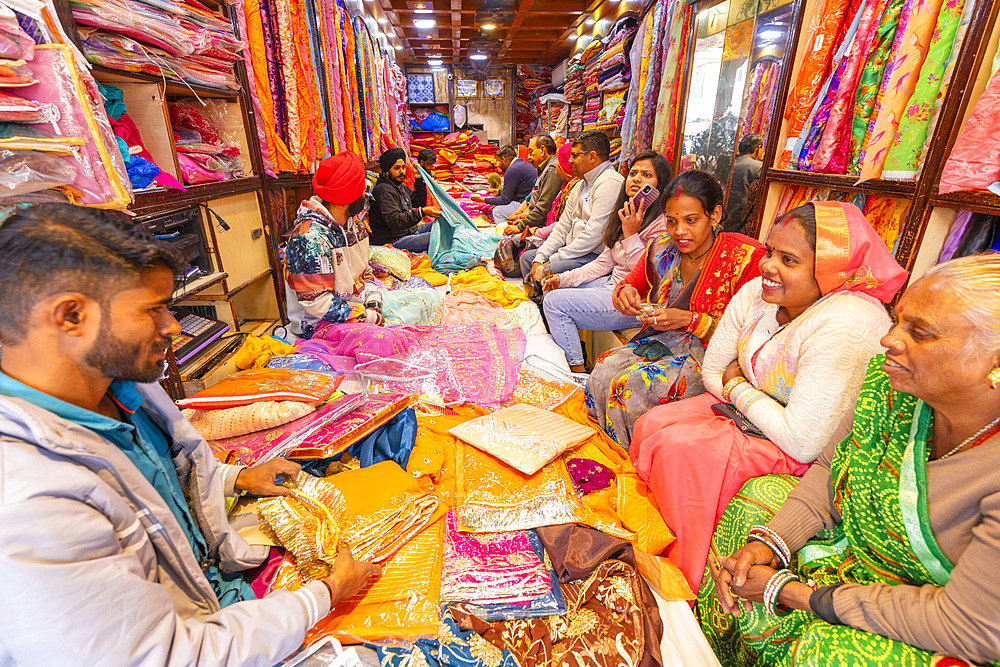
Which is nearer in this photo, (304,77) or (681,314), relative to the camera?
(681,314)

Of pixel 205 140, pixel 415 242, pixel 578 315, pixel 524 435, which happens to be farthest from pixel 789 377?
pixel 415 242

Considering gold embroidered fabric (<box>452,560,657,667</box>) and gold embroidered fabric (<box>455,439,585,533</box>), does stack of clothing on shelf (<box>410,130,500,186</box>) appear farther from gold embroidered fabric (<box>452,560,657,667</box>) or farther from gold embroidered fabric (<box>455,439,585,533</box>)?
gold embroidered fabric (<box>452,560,657,667</box>)

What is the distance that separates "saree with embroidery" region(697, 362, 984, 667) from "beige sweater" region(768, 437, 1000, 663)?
0.02 metres

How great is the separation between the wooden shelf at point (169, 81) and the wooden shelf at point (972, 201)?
2760mm

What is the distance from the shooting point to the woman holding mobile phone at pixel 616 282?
278cm

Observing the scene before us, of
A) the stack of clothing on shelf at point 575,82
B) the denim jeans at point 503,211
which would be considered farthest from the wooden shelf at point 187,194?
the stack of clothing on shelf at point 575,82

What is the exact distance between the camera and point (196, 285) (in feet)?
6.61

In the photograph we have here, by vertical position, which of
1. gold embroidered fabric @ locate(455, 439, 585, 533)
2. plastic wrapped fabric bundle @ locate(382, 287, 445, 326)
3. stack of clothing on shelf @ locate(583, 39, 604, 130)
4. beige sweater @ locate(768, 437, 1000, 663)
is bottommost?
gold embroidered fabric @ locate(455, 439, 585, 533)

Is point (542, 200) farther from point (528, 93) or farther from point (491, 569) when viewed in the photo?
point (528, 93)

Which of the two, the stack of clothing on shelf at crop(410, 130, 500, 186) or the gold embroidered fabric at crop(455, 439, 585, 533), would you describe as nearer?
the gold embroidered fabric at crop(455, 439, 585, 533)

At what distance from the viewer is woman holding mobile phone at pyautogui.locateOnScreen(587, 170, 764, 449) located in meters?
1.91

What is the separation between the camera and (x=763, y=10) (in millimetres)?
2463

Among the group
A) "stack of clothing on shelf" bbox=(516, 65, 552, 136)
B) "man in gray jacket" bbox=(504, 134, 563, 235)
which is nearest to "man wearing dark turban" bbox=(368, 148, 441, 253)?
"man in gray jacket" bbox=(504, 134, 563, 235)

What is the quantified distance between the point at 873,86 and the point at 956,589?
5.63ft
